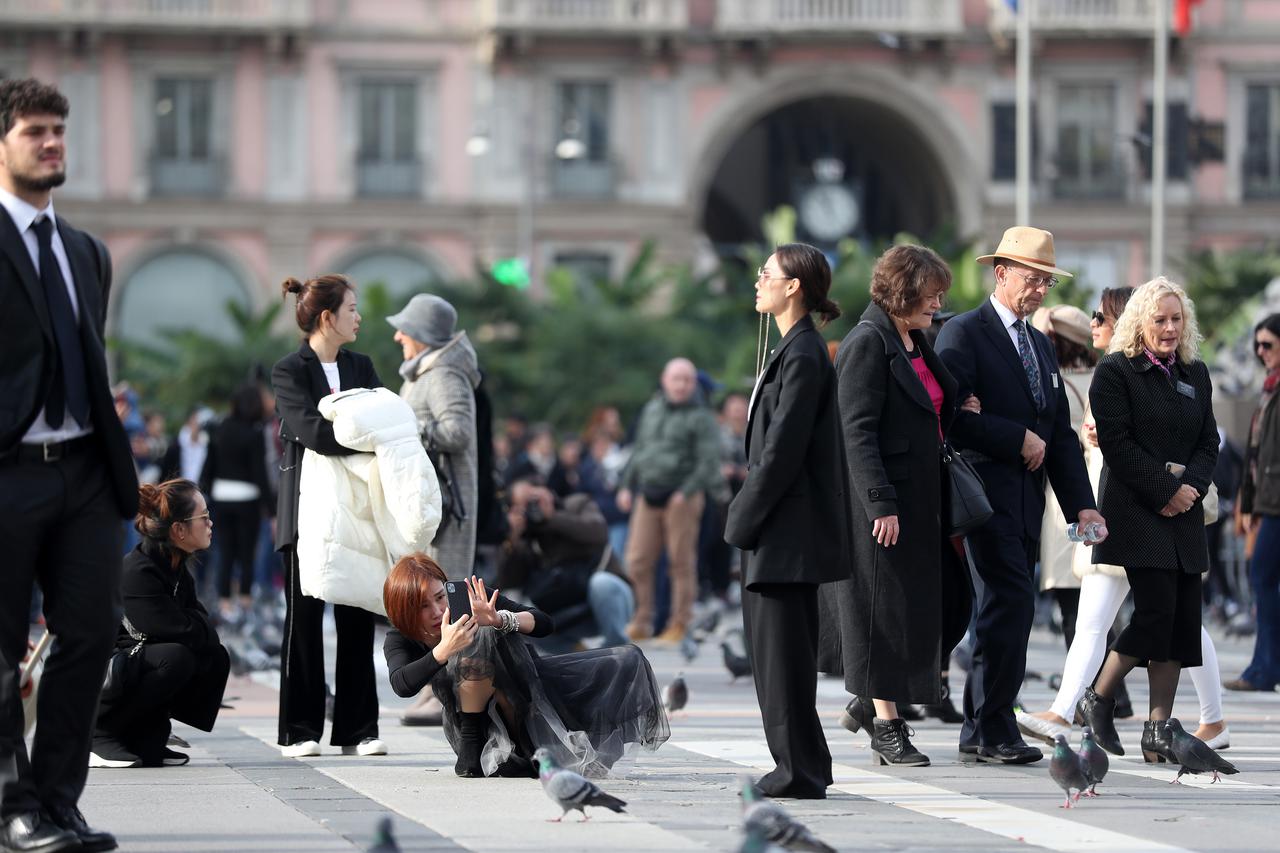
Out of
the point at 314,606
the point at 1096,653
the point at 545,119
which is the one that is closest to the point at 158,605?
the point at 314,606

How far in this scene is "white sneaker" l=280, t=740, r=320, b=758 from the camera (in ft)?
28.8

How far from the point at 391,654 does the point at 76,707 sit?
2.26 m

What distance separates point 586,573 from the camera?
1299 centimetres

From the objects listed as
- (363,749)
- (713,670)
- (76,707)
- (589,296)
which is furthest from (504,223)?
(76,707)

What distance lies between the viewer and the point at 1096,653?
29.5 feet

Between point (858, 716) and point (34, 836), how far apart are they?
13.7ft

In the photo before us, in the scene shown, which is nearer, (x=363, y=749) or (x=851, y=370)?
(x=851, y=370)

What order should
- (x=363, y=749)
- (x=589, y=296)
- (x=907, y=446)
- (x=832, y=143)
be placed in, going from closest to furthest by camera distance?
(x=907, y=446)
(x=363, y=749)
(x=589, y=296)
(x=832, y=143)

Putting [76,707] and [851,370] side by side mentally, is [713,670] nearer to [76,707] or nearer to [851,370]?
[851,370]

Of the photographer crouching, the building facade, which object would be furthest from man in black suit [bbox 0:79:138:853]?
the building facade

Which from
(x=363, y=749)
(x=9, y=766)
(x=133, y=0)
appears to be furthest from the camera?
(x=133, y=0)

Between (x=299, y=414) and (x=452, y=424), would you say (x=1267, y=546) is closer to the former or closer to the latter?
(x=452, y=424)

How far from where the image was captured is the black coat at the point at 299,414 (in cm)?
879

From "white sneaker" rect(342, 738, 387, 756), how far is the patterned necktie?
2.83 metres
